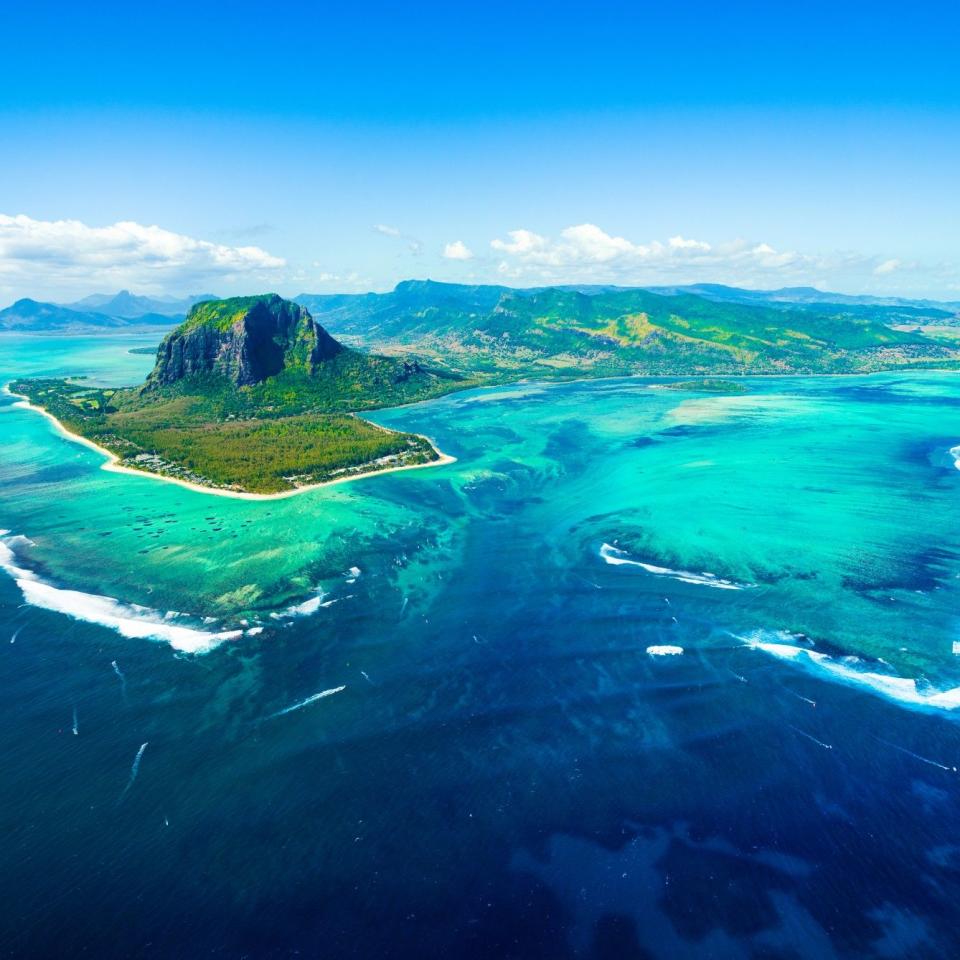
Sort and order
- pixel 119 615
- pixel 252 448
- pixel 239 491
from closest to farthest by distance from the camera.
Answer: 1. pixel 119 615
2. pixel 239 491
3. pixel 252 448

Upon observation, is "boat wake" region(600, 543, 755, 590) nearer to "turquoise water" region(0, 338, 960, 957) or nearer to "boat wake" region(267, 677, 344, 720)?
"turquoise water" region(0, 338, 960, 957)

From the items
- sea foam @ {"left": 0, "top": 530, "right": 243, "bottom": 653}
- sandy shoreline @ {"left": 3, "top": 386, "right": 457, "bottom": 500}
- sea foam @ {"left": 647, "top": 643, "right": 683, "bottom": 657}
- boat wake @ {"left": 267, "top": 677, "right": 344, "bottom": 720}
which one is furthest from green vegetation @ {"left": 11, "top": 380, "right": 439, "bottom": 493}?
sea foam @ {"left": 647, "top": 643, "right": 683, "bottom": 657}

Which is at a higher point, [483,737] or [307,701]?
[307,701]

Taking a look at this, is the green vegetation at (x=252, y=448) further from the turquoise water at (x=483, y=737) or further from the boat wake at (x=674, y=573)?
the boat wake at (x=674, y=573)

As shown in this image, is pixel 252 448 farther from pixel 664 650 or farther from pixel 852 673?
pixel 852 673

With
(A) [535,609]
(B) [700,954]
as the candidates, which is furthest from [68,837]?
(A) [535,609]

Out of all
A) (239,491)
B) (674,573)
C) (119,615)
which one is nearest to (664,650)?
(674,573)
